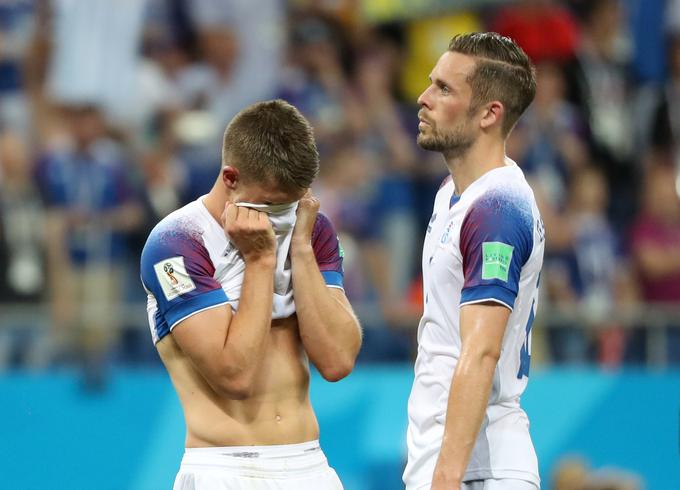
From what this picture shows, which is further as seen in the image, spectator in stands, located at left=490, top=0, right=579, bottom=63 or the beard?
spectator in stands, located at left=490, top=0, right=579, bottom=63

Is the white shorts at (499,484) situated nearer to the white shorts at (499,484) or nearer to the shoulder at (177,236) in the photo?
the white shorts at (499,484)

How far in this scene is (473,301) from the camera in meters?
4.25

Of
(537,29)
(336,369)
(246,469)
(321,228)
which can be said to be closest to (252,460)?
(246,469)

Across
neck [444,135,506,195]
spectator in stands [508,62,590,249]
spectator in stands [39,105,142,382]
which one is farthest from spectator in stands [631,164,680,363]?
neck [444,135,506,195]

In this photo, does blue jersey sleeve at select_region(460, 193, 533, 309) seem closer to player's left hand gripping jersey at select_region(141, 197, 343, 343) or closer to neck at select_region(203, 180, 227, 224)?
player's left hand gripping jersey at select_region(141, 197, 343, 343)

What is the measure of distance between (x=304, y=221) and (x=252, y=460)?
856 mm

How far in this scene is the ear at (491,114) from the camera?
178 inches

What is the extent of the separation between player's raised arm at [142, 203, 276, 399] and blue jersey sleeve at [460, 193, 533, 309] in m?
0.68

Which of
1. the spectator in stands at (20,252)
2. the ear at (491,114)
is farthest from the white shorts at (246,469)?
the spectator in stands at (20,252)

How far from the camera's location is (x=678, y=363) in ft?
31.4

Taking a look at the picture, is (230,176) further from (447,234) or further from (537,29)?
(537,29)

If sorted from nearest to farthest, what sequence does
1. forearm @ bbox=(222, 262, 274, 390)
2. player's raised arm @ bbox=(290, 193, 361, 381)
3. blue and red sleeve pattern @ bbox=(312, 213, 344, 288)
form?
1. forearm @ bbox=(222, 262, 274, 390)
2. player's raised arm @ bbox=(290, 193, 361, 381)
3. blue and red sleeve pattern @ bbox=(312, 213, 344, 288)

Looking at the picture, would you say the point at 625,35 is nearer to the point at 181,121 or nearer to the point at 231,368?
the point at 181,121

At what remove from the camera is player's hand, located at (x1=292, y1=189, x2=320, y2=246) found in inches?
175
